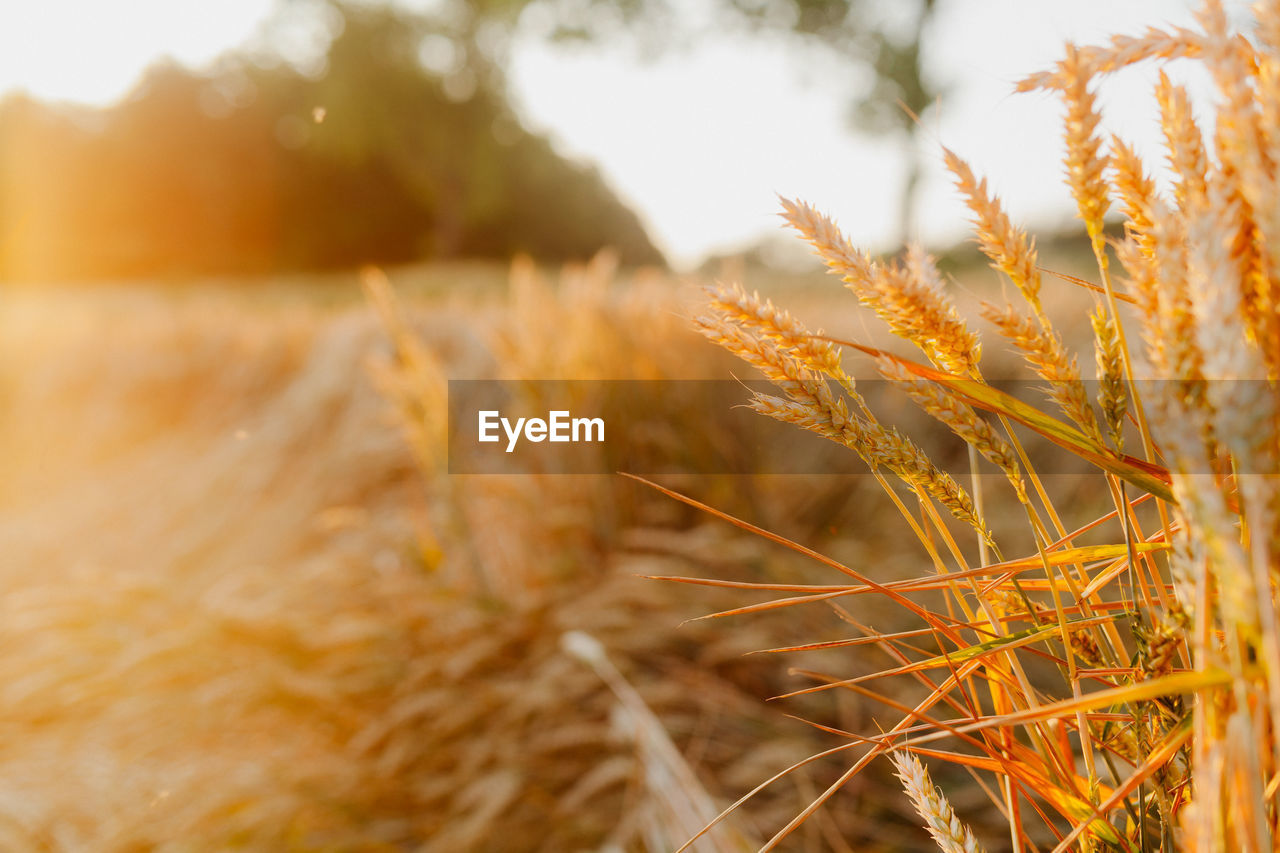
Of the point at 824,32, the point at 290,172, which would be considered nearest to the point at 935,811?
the point at 824,32

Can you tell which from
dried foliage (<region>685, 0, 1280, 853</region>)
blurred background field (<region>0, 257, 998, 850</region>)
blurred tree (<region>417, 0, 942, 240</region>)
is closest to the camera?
dried foliage (<region>685, 0, 1280, 853</region>)

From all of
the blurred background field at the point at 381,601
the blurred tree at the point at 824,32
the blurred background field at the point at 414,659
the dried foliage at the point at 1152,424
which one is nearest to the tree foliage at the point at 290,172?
the blurred tree at the point at 824,32

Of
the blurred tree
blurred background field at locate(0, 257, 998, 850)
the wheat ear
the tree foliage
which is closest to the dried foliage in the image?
the wheat ear

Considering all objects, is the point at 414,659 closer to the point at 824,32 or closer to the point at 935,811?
the point at 935,811

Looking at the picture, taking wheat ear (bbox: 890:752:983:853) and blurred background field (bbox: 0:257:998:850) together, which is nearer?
wheat ear (bbox: 890:752:983:853)

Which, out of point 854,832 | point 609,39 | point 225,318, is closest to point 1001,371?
point 854,832

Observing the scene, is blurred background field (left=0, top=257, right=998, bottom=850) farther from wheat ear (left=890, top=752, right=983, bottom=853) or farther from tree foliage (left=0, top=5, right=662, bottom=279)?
tree foliage (left=0, top=5, right=662, bottom=279)

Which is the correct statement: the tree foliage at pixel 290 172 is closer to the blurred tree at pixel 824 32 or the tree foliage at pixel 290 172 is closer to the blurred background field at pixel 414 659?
the blurred tree at pixel 824 32

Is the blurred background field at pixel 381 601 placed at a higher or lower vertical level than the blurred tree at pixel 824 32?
lower

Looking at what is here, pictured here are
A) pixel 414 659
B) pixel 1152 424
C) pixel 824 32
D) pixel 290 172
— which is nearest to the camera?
pixel 1152 424

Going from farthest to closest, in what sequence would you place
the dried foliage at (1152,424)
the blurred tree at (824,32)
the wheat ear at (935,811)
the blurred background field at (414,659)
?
1. the blurred tree at (824,32)
2. the blurred background field at (414,659)
3. the wheat ear at (935,811)
4. the dried foliage at (1152,424)

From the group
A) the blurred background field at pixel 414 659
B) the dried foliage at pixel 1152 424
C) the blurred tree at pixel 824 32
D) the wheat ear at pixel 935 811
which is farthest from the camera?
the blurred tree at pixel 824 32

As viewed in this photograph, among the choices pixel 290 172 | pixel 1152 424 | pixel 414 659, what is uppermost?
pixel 290 172

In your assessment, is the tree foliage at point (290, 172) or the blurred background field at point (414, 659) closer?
the blurred background field at point (414, 659)
